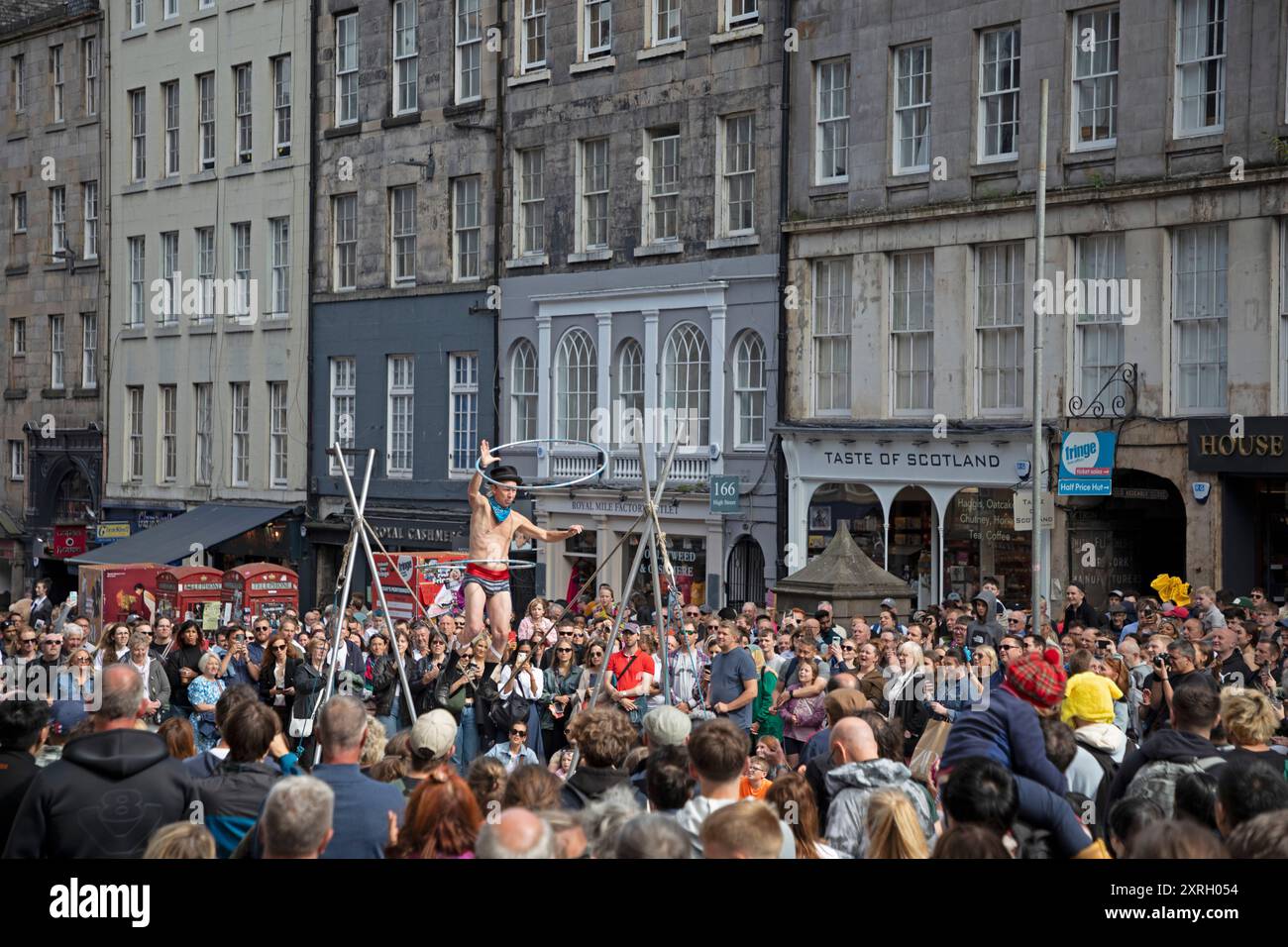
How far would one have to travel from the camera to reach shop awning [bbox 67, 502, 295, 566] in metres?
41.2

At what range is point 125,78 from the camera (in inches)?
1865

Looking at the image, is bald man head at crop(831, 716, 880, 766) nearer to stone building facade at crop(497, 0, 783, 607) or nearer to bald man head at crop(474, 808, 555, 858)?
bald man head at crop(474, 808, 555, 858)

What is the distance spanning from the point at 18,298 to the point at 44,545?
7.34 m

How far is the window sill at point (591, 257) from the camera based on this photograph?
34969 mm

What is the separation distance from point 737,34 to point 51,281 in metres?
24.4

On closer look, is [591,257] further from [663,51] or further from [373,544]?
[373,544]

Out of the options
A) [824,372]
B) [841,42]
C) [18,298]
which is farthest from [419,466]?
[18,298]

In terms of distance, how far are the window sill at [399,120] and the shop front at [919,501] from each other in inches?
479

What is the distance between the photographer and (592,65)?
115 ft

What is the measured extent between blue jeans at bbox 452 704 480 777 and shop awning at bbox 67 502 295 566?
25.7 meters

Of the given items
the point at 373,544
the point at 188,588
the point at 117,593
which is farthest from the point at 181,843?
the point at 373,544

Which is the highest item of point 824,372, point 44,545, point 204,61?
point 204,61

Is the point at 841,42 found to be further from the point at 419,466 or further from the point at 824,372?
the point at 419,466

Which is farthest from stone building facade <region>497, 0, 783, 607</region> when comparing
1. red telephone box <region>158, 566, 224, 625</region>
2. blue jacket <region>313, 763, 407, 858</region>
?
blue jacket <region>313, 763, 407, 858</region>
